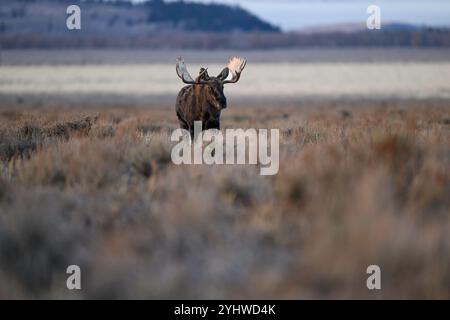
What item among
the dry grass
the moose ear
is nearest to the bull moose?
the moose ear

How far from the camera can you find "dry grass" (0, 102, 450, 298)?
15.9 ft

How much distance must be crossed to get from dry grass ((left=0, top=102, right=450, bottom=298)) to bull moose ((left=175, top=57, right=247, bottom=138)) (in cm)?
288

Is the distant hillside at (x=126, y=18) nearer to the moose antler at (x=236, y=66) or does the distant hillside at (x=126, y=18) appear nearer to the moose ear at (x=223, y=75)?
the moose antler at (x=236, y=66)

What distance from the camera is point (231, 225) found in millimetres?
5875

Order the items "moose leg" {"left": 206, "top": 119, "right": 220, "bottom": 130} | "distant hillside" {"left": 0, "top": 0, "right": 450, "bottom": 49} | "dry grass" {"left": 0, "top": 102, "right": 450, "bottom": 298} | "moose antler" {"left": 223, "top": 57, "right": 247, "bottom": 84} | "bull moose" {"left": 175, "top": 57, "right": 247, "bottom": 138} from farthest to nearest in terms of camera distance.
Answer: "distant hillside" {"left": 0, "top": 0, "right": 450, "bottom": 49} < "moose antler" {"left": 223, "top": 57, "right": 247, "bottom": 84} < "moose leg" {"left": 206, "top": 119, "right": 220, "bottom": 130} < "bull moose" {"left": 175, "top": 57, "right": 247, "bottom": 138} < "dry grass" {"left": 0, "top": 102, "right": 450, "bottom": 298}

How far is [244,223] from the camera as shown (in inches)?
232

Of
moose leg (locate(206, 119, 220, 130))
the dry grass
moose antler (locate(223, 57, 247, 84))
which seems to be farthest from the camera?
moose antler (locate(223, 57, 247, 84))

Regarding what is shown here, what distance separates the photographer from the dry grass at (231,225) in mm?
4840

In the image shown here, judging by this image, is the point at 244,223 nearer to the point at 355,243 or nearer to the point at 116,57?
the point at 355,243

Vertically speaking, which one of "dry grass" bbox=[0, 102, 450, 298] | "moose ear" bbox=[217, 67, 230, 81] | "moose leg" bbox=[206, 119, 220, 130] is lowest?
"dry grass" bbox=[0, 102, 450, 298]

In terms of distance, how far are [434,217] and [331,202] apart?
90 centimetres

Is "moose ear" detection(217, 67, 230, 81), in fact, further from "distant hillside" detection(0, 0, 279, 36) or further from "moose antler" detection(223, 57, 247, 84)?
"distant hillside" detection(0, 0, 279, 36)

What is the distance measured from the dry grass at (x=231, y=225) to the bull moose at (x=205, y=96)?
2884 millimetres

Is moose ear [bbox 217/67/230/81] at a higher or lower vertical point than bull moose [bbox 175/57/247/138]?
higher
